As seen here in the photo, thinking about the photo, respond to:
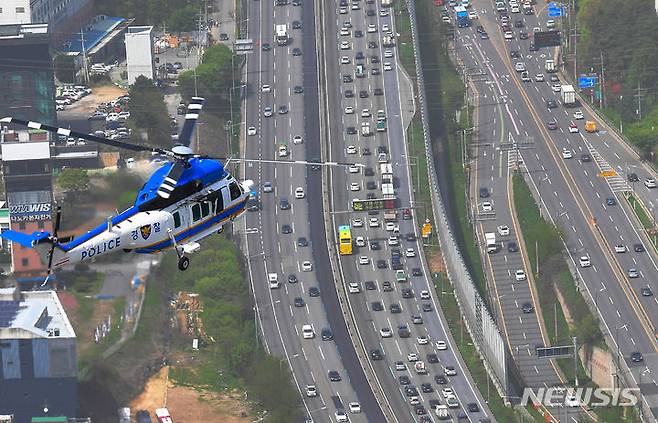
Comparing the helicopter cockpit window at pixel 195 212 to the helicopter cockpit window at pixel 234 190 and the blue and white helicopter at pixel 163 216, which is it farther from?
the helicopter cockpit window at pixel 234 190

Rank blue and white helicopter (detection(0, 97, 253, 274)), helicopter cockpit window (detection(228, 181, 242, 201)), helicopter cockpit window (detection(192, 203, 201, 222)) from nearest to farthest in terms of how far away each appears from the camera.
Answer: blue and white helicopter (detection(0, 97, 253, 274)) → helicopter cockpit window (detection(192, 203, 201, 222)) → helicopter cockpit window (detection(228, 181, 242, 201))

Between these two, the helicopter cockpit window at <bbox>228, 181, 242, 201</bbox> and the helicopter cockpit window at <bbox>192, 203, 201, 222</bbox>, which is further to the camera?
the helicopter cockpit window at <bbox>228, 181, 242, 201</bbox>

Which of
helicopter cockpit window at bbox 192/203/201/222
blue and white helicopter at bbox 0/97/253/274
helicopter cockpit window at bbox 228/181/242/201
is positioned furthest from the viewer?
helicopter cockpit window at bbox 228/181/242/201

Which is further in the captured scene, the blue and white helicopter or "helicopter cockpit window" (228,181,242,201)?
"helicopter cockpit window" (228,181,242,201)

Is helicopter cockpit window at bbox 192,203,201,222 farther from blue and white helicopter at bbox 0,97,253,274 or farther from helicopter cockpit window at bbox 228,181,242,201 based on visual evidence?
helicopter cockpit window at bbox 228,181,242,201

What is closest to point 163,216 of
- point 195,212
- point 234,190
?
point 195,212

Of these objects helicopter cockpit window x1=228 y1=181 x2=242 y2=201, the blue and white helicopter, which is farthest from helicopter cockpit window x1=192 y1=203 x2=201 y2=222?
helicopter cockpit window x1=228 y1=181 x2=242 y2=201
